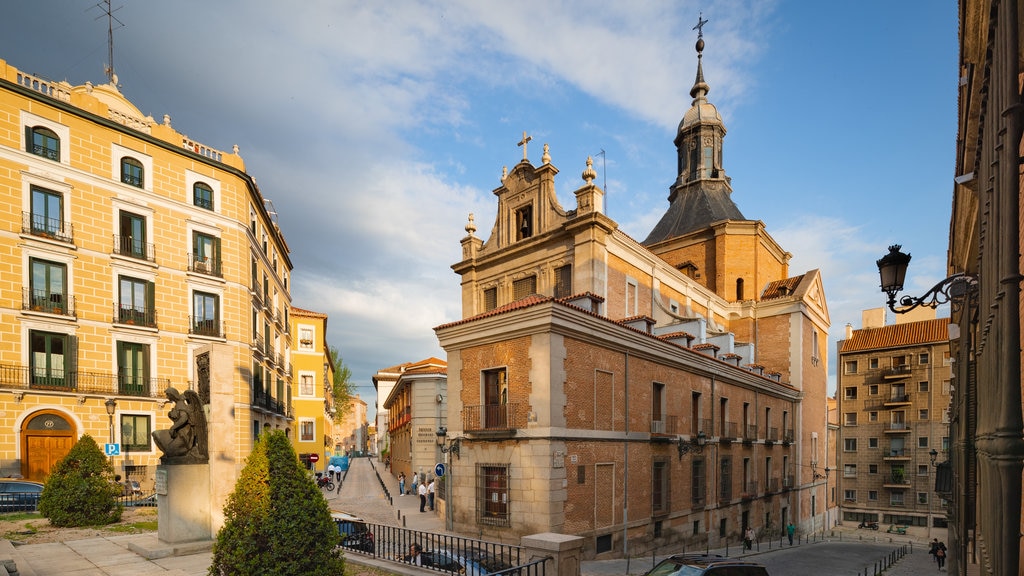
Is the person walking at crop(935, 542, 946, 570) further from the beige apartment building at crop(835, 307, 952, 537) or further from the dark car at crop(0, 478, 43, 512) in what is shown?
the dark car at crop(0, 478, 43, 512)

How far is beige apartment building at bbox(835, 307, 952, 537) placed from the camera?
4828cm

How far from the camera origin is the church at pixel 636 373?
17.4 m

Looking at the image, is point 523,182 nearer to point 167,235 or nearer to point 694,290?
point 694,290

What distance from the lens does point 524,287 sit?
31.4 metres

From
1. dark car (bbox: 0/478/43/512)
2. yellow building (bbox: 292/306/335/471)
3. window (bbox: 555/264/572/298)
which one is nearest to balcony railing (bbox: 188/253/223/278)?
dark car (bbox: 0/478/43/512)

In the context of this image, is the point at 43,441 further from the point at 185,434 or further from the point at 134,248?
the point at 185,434

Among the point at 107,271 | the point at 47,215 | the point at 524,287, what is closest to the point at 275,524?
the point at 524,287

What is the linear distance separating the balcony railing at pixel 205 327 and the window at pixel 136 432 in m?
5.08

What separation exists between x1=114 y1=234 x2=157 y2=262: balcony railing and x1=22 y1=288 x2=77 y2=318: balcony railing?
10.6 feet

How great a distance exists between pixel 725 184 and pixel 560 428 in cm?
3638

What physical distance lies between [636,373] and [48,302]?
91.3 feet

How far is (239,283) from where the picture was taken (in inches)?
1247

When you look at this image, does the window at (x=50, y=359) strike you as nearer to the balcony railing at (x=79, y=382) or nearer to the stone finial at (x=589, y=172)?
the balcony railing at (x=79, y=382)

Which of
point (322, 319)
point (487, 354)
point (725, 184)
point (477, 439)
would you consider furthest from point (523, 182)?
point (322, 319)
